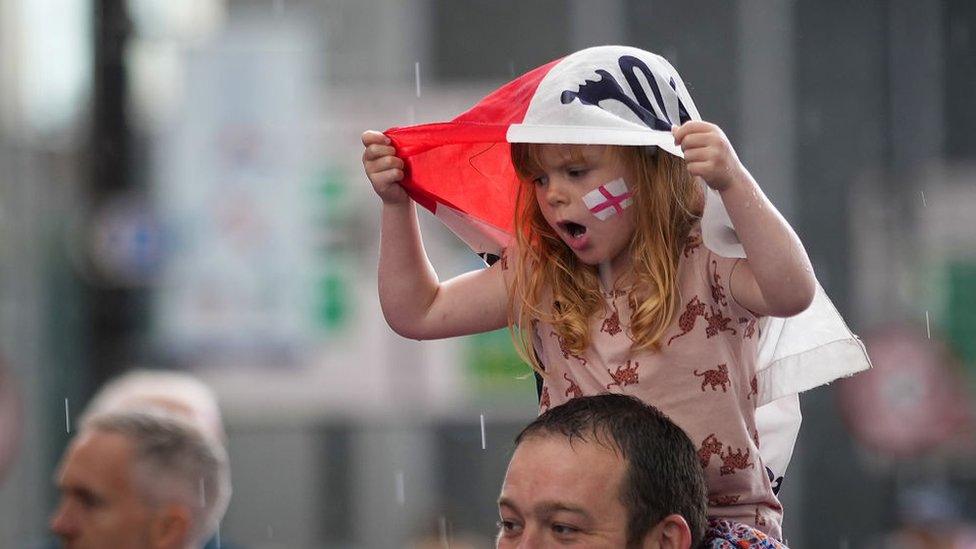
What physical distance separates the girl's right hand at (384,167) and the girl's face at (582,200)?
34 cm

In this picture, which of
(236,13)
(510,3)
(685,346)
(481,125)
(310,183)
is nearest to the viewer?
(685,346)

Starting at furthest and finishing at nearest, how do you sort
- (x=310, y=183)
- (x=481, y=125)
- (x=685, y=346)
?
(x=310, y=183)
(x=481, y=125)
(x=685, y=346)

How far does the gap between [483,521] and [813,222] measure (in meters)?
4.04

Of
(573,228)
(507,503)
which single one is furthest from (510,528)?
(573,228)

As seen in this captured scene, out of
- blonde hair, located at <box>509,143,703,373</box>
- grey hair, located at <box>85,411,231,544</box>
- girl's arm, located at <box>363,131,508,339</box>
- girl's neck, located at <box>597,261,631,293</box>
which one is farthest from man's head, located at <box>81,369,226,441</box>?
girl's neck, located at <box>597,261,631,293</box>

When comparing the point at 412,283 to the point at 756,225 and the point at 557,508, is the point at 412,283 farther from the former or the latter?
the point at 756,225

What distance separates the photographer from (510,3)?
15141mm

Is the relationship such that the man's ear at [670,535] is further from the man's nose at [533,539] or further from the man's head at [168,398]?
the man's head at [168,398]

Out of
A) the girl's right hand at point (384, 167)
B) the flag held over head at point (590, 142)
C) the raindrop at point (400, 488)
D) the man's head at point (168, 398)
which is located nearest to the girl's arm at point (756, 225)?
the flag held over head at point (590, 142)

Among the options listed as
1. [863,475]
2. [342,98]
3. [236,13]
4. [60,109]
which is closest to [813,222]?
[863,475]

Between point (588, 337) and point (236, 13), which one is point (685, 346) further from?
point (236, 13)

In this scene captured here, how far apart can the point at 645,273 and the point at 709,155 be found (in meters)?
0.34

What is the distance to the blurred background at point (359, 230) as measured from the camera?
523 inches

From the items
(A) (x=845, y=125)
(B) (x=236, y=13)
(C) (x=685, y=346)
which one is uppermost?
(B) (x=236, y=13)
